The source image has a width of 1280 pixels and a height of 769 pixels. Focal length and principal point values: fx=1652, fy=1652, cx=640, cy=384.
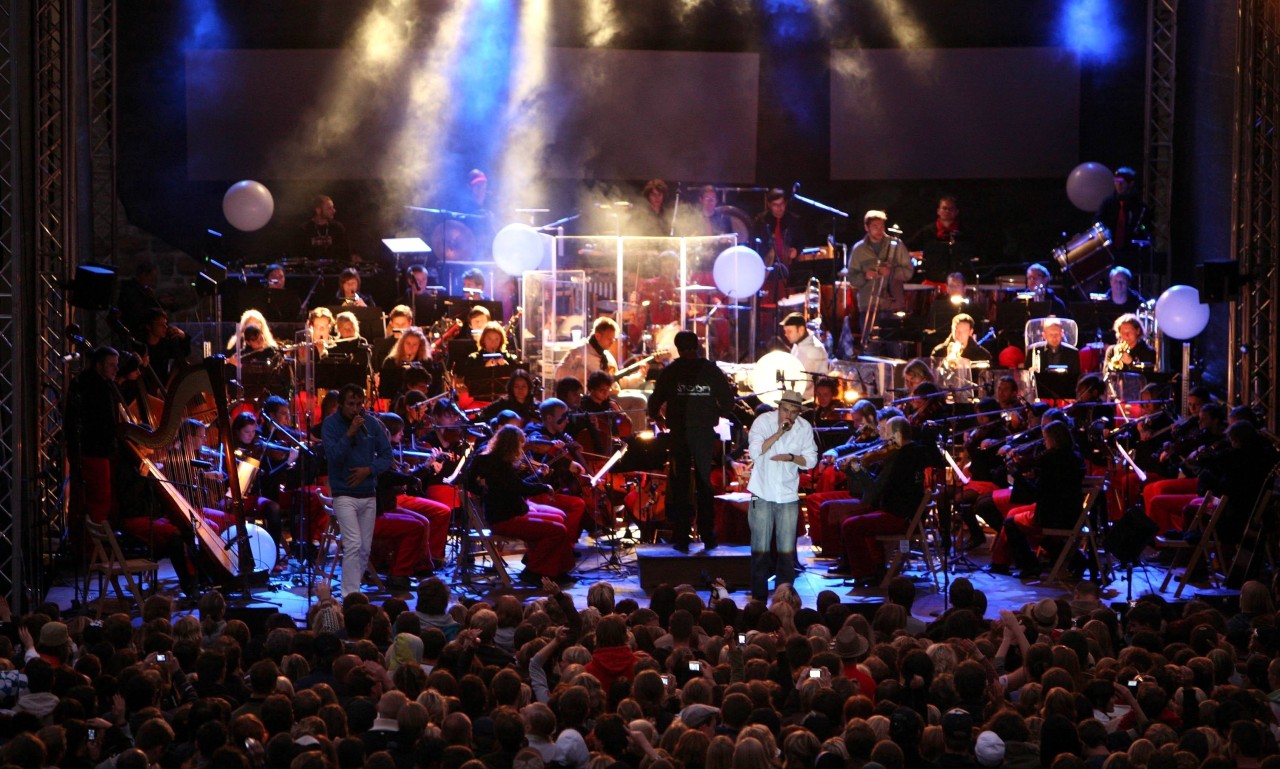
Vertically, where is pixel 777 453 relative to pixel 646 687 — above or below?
above

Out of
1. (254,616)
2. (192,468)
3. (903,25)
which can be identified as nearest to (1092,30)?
(903,25)

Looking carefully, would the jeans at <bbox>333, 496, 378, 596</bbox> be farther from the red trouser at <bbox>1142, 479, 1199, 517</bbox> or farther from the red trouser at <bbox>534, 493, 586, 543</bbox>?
the red trouser at <bbox>1142, 479, 1199, 517</bbox>

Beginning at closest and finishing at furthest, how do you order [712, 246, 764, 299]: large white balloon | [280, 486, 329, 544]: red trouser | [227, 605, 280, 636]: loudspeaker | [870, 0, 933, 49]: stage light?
[227, 605, 280, 636]: loudspeaker → [280, 486, 329, 544]: red trouser → [712, 246, 764, 299]: large white balloon → [870, 0, 933, 49]: stage light

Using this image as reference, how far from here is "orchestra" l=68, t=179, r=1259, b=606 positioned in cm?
1204

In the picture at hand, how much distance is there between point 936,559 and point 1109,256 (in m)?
6.54

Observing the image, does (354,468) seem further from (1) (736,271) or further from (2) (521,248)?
(2) (521,248)

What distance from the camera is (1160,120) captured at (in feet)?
61.8

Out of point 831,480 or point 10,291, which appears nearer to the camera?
point 10,291

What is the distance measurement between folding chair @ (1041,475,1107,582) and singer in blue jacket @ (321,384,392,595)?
4.90m

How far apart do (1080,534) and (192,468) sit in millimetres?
6477

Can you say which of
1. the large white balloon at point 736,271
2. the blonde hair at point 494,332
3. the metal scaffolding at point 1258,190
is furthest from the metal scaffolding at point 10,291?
the metal scaffolding at point 1258,190

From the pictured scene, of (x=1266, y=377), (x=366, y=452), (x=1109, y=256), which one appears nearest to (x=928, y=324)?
(x=1109, y=256)

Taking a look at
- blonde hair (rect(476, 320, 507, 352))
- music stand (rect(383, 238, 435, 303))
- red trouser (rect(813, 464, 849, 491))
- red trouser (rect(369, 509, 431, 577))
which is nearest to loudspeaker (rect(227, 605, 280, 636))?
red trouser (rect(369, 509, 431, 577))

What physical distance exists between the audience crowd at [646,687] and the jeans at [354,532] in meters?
1.92
